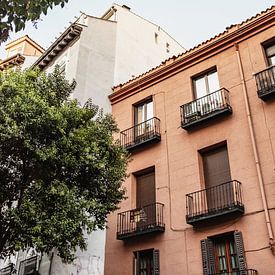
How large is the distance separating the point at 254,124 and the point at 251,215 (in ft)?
9.97

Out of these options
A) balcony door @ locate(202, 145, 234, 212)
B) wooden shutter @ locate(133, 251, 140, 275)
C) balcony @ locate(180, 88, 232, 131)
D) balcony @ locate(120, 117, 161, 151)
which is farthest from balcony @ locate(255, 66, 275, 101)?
wooden shutter @ locate(133, 251, 140, 275)

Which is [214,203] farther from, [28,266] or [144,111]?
[28,266]

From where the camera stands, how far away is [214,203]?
12297mm

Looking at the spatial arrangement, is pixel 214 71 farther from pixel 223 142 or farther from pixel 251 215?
pixel 251 215

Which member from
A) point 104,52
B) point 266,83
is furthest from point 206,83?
point 104,52

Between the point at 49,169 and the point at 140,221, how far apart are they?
433cm

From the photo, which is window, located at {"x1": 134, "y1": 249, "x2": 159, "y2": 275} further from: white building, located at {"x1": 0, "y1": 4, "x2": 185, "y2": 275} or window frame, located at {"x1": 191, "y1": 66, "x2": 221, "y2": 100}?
window frame, located at {"x1": 191, "y1": 66, "x2": 221, "y2": 100}

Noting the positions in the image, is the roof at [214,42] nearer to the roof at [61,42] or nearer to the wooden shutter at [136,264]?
the roof at [61,42]

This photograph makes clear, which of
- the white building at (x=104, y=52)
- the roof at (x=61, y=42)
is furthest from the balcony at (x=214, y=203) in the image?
the roof at (x=61, y=42)

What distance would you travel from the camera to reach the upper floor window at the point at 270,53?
44.1ft

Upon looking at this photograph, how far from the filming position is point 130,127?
16.7 meters

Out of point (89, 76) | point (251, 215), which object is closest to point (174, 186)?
point (251, 215)

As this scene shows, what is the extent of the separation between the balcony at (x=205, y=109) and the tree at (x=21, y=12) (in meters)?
9.48

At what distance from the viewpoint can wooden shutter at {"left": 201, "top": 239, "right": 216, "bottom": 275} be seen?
11.3m
